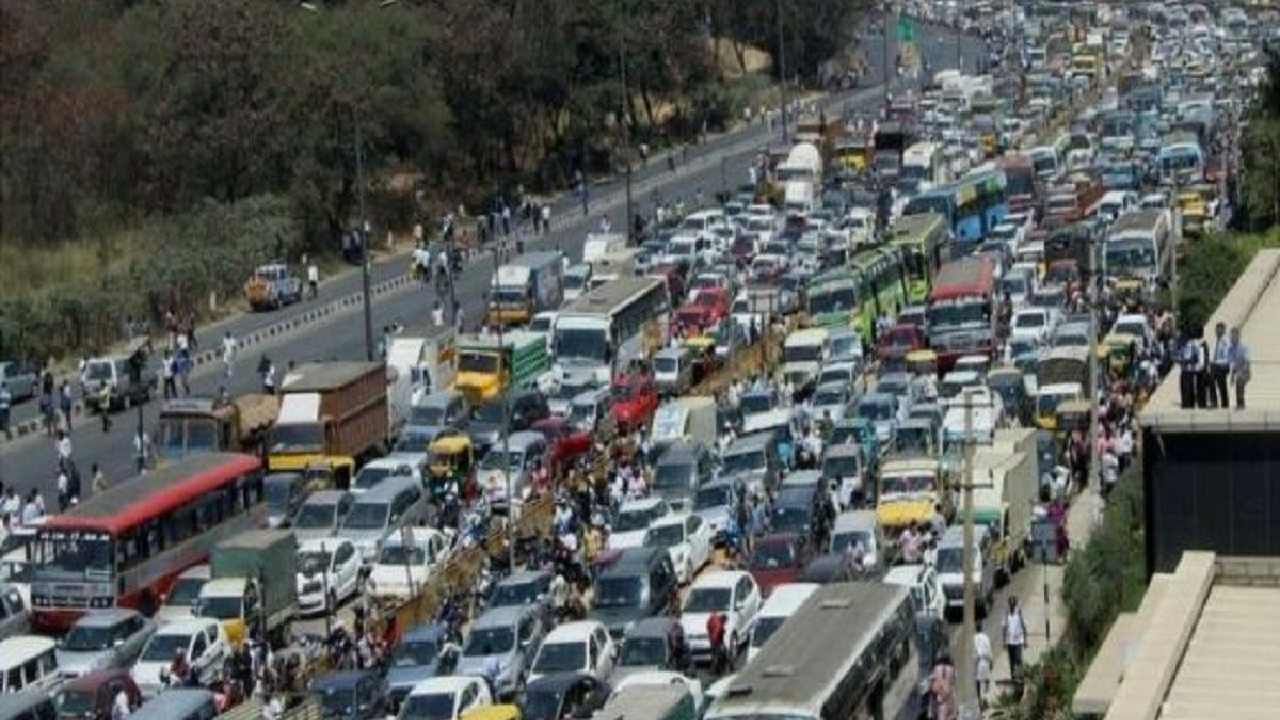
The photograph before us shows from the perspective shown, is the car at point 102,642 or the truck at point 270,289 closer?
the car at point 102,642

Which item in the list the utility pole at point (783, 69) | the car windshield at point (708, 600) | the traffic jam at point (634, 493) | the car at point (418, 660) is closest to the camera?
the traffic jam at point (634, 493)

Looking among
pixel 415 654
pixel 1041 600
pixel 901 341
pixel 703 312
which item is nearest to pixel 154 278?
pixel 703 312

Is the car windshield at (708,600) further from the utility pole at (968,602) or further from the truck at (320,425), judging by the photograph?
the truck at (320,425)

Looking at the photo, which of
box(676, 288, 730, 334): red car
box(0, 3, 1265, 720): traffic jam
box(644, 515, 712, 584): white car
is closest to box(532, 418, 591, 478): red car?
box(0, 3, 1265, 720): traffic jam

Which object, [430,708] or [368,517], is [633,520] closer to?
[368,517]

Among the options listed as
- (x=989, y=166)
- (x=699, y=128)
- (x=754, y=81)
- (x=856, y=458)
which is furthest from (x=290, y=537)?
(x=754, y=81)

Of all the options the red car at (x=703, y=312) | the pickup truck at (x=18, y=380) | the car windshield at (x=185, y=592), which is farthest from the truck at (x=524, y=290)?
the car windshield at (x=185, y=592)
